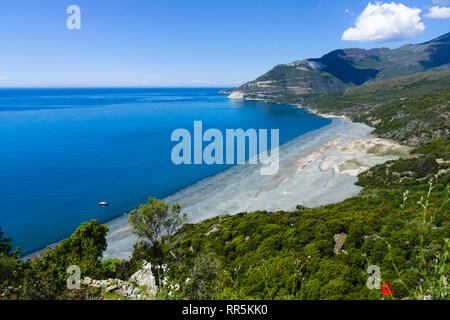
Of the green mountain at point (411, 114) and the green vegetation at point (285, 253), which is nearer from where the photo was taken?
the green vegetation at point (285, 253)

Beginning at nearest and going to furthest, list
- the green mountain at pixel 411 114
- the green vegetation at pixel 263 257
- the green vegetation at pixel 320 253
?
the green vegetation at pixel 320 253, the green vegetation at pixel 263 257, the green mountain at pixel 411 114

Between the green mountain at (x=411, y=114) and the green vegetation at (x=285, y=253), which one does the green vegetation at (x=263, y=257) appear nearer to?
the green vegetation at (x=285, y=253)

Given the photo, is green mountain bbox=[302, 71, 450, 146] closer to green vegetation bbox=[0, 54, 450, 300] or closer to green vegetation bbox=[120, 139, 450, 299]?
green vegetation bbox=[0, 54, 450, 300]

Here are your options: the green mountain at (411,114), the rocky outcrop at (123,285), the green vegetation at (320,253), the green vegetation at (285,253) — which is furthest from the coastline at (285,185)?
the rocky outcrop at (123,285)

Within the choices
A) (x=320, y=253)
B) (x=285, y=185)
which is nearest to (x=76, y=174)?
(x=285, y=185)

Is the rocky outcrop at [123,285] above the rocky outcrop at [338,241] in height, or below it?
above

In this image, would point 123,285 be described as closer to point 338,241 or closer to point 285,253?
point 285,253

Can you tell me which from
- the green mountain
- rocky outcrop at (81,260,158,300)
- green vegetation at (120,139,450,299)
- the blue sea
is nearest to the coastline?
the blue sea

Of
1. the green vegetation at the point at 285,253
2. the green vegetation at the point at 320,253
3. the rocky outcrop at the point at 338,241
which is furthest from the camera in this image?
the rocky outcrop at the point at 338,241
